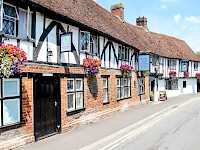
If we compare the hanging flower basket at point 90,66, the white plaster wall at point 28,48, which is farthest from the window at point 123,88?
the white plaster wall at point 28,48

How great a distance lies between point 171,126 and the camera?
12844 millimetres

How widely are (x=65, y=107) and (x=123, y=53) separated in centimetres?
922

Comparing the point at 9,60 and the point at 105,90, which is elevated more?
the point at 9,60

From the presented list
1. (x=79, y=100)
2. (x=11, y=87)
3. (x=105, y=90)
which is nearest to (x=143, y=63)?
(x=105, y=90)

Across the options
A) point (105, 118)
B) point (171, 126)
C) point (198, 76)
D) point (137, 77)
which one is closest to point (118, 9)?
point (137, 77)

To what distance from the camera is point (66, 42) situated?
1039 cm

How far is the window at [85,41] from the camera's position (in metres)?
12.9

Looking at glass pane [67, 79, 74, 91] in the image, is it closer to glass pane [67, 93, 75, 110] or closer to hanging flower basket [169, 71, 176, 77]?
glass pane [67, 93, 75, 110]

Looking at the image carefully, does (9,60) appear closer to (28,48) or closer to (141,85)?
(28,48)

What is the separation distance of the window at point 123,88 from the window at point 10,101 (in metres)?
10.2

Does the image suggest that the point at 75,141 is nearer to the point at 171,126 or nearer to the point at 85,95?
the point at 85,95

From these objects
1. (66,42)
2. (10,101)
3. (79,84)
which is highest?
(66,42)

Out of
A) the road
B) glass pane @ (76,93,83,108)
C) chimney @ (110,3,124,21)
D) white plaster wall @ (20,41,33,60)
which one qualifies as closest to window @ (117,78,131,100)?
the road

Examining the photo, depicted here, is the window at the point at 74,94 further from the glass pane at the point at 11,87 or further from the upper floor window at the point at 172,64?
the upper floor window at the point at 172,64
